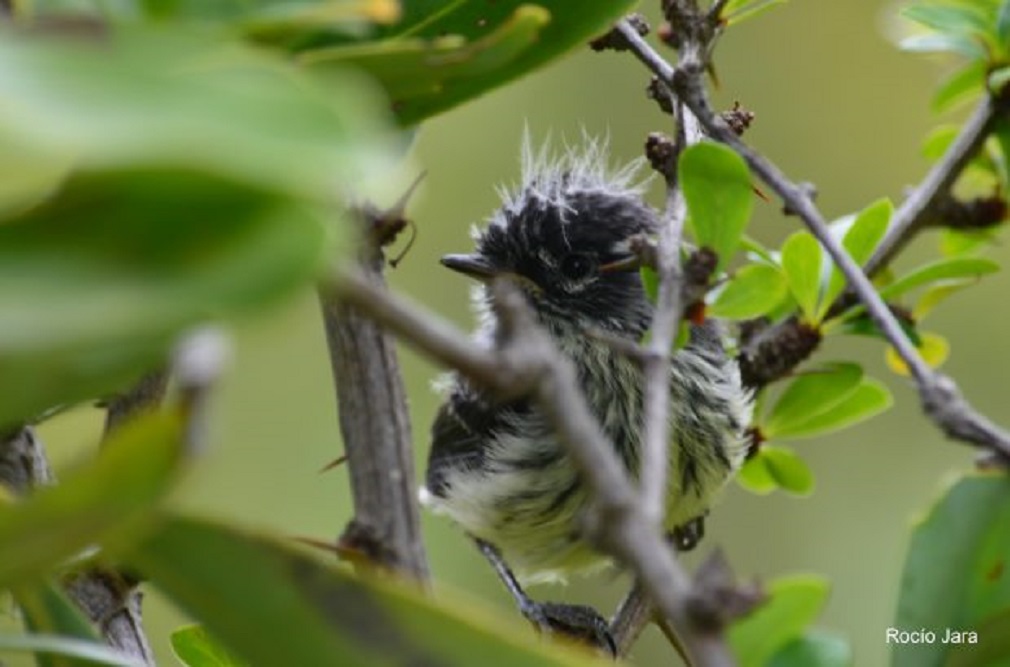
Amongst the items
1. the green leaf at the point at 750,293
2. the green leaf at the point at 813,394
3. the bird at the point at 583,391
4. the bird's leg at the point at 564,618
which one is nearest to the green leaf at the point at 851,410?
the green leaf at the point at 813,394

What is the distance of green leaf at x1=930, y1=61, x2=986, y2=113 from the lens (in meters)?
1.81

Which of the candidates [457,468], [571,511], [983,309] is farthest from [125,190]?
[983,309]

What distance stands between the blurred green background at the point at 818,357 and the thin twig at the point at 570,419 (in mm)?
3828

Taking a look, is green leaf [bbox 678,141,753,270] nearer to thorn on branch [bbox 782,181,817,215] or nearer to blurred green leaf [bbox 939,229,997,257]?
thorn on branch [bbox 782,181,817,215]

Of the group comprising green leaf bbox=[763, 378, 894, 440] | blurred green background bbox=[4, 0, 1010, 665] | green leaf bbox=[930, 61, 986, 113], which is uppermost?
green leaf bbox=[930, 61, 986, 113]

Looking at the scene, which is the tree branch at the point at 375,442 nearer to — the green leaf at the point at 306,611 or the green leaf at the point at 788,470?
the green leaf at the point at 306,611

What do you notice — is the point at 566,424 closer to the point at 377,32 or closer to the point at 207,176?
the point at 207,176

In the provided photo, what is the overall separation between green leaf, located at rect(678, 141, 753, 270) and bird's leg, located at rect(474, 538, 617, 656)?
0.89 meters

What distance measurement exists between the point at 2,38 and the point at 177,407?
18 centimetres

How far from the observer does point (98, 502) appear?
715 millimetres

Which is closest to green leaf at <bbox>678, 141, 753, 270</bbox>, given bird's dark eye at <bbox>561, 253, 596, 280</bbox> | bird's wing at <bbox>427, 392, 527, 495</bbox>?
bird's wing at <bbox>427, 392, 527, 495</bbox>

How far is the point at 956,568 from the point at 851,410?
2.27 ft

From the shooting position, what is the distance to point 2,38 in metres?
0.67

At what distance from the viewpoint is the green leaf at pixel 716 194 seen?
1.29 metres
